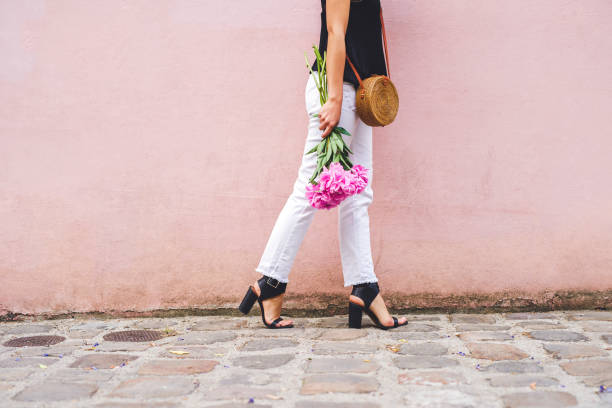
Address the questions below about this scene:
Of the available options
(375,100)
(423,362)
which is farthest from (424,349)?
(375,100)

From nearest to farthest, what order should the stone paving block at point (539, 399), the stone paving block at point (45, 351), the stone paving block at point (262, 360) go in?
the stone paving block at point (539, 399), the stone paving block at point (262, 360), the stone paving block at point (45, 351)

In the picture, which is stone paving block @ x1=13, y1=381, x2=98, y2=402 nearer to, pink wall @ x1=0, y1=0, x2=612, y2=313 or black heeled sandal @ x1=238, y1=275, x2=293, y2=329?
black heeled sandal @ x1=238, y1=275, x2=293, y2=329

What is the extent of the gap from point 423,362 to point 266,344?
2.28 ft

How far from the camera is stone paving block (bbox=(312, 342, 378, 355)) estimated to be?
2.36 metres

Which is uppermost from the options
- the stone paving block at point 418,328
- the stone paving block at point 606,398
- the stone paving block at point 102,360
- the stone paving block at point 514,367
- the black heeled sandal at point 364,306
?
the black heeled sandal at point 364,306

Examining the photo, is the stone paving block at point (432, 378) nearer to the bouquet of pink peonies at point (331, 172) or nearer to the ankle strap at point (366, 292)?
the ankle strap at point (366, 292)

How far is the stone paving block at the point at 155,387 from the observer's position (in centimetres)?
190

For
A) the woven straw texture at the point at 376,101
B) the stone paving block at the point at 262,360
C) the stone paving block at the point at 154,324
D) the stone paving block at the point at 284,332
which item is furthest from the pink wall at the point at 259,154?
the stone paving block at the point at 262,360

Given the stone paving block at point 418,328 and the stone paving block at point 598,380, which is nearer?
the stone paving block at point 598,380

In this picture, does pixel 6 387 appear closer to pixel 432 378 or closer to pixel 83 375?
pixel 83 375

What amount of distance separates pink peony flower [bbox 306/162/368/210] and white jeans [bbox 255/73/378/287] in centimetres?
17

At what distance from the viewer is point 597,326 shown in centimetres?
274

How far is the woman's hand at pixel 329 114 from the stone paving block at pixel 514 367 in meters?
1.19

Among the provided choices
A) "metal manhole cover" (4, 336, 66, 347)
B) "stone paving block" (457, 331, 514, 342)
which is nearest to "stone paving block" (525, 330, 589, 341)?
"stone paving block" (457, 331, 514, 342)
